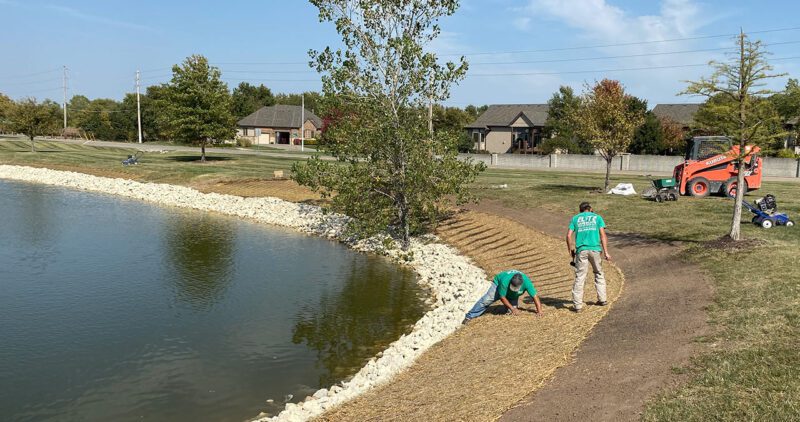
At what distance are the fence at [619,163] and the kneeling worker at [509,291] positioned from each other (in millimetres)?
38498

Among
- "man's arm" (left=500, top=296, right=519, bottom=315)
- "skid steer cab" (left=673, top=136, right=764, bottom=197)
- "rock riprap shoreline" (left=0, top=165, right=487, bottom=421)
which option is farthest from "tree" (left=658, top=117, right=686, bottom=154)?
"man's arm" (left=500, top=296, right=519, bottom=315)

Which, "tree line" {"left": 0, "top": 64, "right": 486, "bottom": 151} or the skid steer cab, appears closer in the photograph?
the skid steer cab

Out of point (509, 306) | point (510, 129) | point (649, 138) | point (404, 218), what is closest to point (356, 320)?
point (509, 306)

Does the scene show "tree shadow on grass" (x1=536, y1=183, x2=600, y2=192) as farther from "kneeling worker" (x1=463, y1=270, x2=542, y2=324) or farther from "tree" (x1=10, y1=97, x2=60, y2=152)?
"tree" (x1=10, y1=97, x2=60, y2=152)

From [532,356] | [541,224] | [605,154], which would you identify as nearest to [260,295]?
[532,356]

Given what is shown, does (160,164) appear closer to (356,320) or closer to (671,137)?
(356,320)

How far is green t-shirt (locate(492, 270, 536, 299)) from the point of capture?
13.3 m

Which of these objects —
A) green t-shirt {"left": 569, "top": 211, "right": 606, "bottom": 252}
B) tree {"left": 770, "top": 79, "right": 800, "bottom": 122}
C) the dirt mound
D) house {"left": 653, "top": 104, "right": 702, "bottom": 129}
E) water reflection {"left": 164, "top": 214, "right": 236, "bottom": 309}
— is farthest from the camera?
house {"left": 653, "top": 104, "right": 702, "bottom": 129}

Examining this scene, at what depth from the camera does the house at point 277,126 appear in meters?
102

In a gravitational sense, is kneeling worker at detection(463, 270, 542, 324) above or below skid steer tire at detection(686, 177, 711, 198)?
below

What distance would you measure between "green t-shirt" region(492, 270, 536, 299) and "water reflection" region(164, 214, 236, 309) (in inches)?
351

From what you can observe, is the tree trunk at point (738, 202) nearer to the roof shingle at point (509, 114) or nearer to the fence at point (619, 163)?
the fence at point (619, 163)

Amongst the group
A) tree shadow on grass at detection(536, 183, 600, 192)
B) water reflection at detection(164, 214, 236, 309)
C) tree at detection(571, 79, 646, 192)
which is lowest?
water reflection at detection(164, 214, 236, 309)

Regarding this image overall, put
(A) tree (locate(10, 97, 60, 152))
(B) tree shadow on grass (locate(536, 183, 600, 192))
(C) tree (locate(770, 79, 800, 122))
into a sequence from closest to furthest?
(C) tree (locate(770, 79, 800, 122)) → (B) tree shadow on grass (locate(536, 183, 600, 192)) → (A) tree (locate(10, 97, 60, 152))
